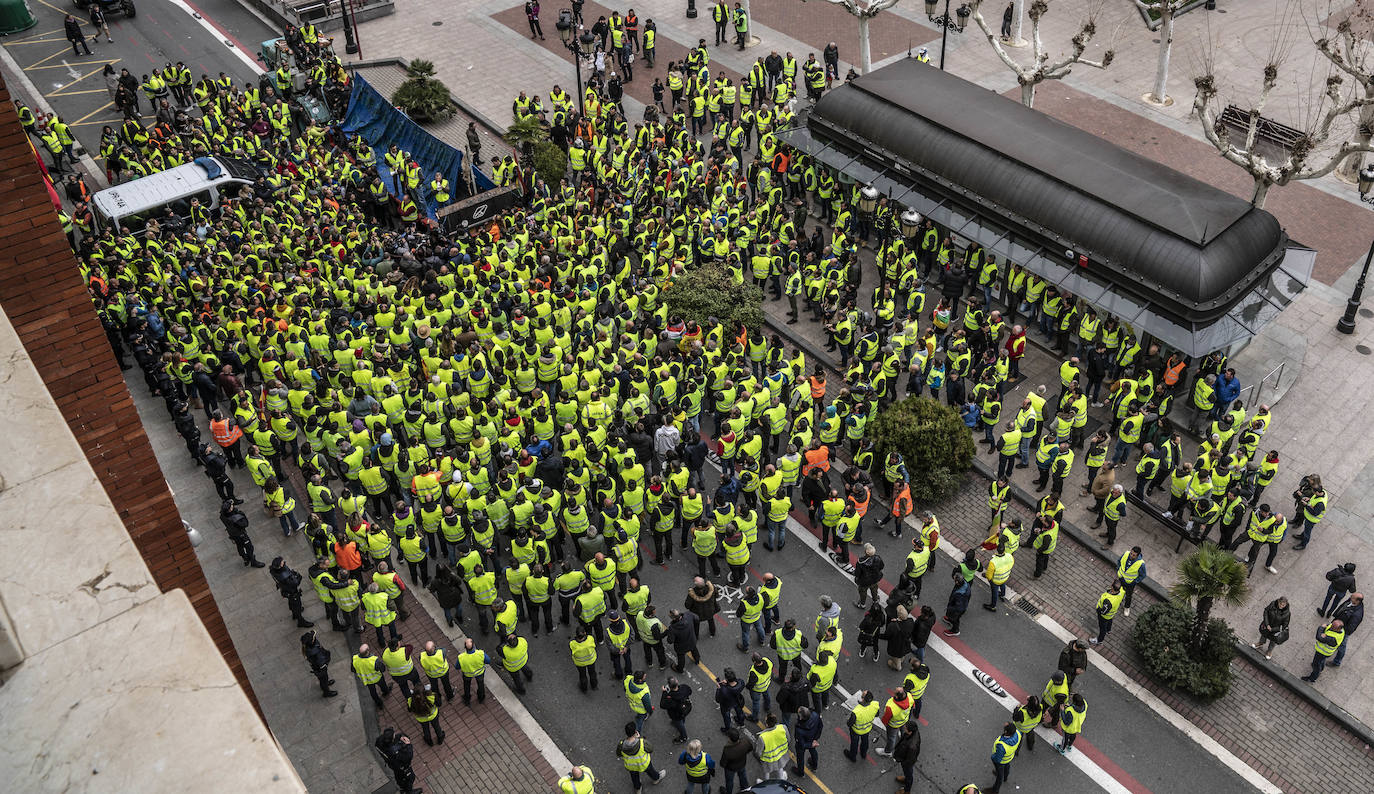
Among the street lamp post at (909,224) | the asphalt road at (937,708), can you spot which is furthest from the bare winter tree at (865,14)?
the asphalt road at (937,708)

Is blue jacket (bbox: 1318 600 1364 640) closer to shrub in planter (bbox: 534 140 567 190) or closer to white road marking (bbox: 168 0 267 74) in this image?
shrub in planter (bbox: 534 140 567 190)

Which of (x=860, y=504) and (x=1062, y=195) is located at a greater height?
(x=1062, y=195)

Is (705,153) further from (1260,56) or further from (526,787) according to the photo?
(526,787)

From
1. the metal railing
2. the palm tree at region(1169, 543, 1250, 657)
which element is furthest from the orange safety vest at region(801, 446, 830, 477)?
the metal railing

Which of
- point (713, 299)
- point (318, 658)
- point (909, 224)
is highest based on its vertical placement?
point (909, 224)

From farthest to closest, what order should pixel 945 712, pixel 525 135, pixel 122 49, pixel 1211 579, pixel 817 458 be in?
pixel 122 49, pixel 525 135, pixel 817 458, pixel 945 712, pixel 1211 579

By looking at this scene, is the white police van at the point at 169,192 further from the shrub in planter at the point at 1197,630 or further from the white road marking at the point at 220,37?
the shrub in planter at the point at 1197,630

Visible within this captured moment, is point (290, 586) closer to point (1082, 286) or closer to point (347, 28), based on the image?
point (1082, 286)

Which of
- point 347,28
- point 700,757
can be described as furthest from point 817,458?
point 347,28

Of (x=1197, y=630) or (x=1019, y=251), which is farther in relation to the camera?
(x=1019, y=251)
